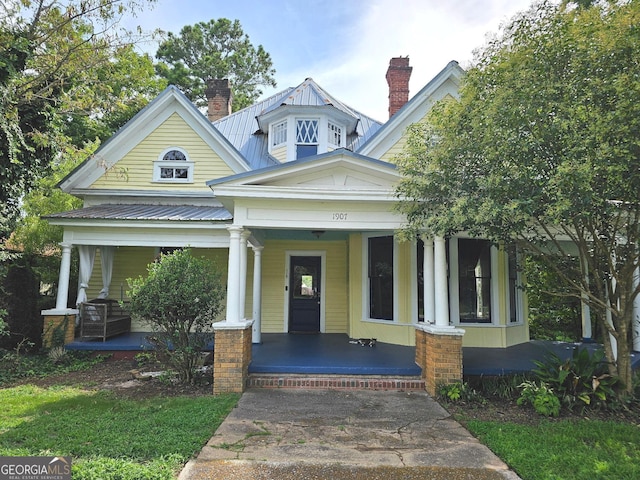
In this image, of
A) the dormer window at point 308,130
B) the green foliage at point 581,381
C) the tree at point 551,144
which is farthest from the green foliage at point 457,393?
the dormer window at point 308,130

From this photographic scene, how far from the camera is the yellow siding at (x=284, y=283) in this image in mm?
10617

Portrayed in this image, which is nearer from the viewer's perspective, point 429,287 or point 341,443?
point 341,443

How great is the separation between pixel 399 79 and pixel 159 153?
25.7ft

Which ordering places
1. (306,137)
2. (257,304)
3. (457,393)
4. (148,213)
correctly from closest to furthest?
(457,393), (257,304), (148,213), (306,137)

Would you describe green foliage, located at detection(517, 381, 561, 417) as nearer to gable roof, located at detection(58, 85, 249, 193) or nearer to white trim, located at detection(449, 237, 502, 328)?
white trim, located at detection(449, 237, 502, 328)

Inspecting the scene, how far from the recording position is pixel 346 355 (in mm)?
7477

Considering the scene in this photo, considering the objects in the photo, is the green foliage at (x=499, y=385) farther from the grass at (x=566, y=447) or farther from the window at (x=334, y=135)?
the window at (x=334, y=135)

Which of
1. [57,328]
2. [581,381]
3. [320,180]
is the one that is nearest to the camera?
[581,381]

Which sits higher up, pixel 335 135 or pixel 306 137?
pixel 335 135

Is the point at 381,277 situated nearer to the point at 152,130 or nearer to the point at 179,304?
the point at 179,304

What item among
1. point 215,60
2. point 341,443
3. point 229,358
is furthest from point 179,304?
point 215,60

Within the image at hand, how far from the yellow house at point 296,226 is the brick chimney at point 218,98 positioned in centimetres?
167

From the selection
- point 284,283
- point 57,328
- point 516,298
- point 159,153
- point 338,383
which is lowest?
point 338,383

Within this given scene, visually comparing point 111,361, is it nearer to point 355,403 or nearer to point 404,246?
point 355,403
